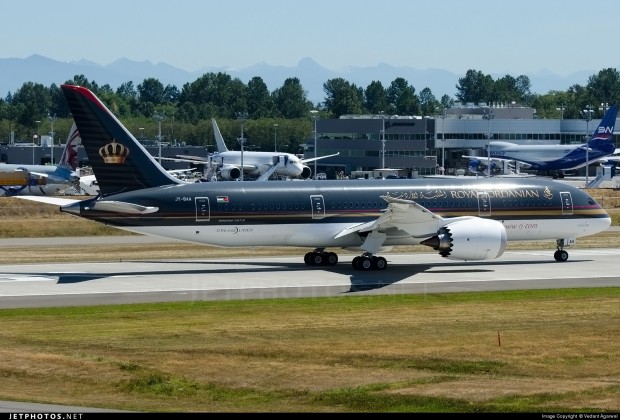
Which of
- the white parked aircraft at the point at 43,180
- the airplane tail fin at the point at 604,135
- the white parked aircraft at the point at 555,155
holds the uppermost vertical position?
the airplane tail fin at the point at 604,135

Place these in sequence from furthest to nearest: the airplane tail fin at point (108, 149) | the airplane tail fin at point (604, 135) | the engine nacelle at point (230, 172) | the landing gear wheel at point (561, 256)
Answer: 1. the airplane tail fin at point (604, 135)
2. the engine nacelle at point (230, 172)
3. the landing gear wheel at point (561, 256)
4. the airplane tail fin at point (108, 149)

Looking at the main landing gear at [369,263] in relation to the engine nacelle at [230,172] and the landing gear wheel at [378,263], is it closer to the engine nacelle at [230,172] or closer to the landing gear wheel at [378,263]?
the landing gear wheel at [378,263]

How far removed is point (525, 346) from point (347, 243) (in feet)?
62.7

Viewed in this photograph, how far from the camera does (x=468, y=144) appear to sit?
170375 mm

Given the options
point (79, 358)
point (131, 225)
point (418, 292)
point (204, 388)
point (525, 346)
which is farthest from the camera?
point (131, 225)

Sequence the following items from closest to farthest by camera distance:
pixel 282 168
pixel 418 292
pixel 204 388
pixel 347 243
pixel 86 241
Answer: pixel 204 388
pixel 418 292
pixel 347 243
pixel 86 241
pixel 282 168

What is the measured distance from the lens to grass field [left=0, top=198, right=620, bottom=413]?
2334cm

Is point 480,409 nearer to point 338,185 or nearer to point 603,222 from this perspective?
point 338,185

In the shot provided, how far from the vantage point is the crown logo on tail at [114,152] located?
45.6m

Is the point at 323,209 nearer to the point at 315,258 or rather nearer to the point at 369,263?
the point at 315,258

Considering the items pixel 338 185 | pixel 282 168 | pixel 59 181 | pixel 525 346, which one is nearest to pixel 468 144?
pixel 282 168

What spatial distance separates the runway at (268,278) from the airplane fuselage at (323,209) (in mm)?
1510

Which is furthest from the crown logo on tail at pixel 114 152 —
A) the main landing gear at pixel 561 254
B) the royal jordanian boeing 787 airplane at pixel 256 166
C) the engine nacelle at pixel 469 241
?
the royal jordanian boeing 787 airplane at pixel 256 166

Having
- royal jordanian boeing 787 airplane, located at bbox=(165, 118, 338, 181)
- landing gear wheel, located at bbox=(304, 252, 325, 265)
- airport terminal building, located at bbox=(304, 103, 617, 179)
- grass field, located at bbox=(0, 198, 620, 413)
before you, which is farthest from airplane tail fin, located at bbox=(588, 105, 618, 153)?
grass field, located at bbox=(0, 198, 620, 413)
